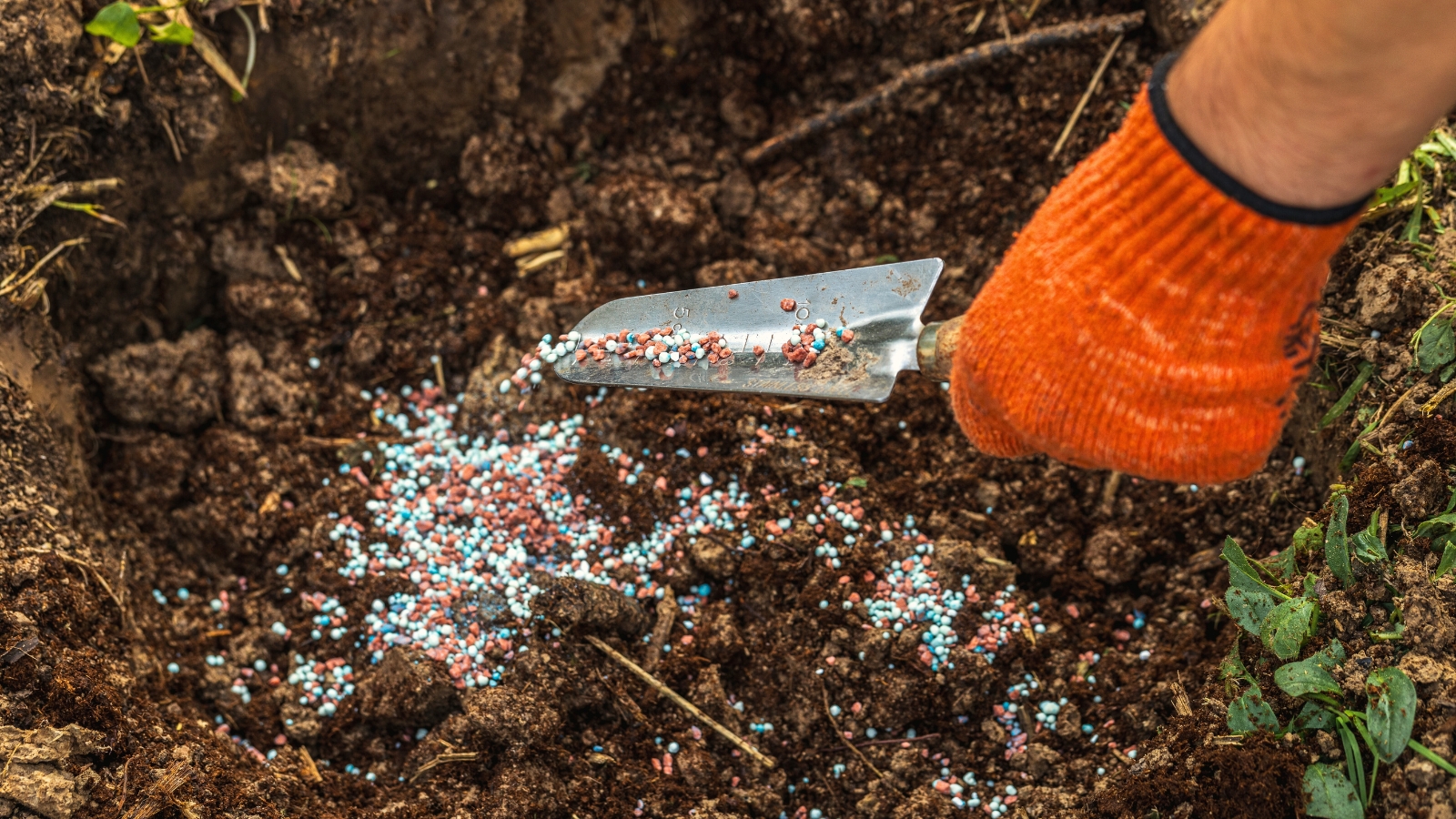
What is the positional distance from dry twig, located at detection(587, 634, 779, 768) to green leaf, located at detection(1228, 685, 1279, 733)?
37.3 inches

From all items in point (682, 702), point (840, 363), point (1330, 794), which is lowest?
point (682, 702)

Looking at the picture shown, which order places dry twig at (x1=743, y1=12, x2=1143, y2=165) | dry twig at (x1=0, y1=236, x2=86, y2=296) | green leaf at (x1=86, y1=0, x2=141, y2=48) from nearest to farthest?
dry twig at (x1=0, y1=236, x2=86, y2=296)
green leaf at (x1=86, y1=0, x2=141, y2=48)
dry twig at (x1=743, y1=12, x2=1143, y2=165)

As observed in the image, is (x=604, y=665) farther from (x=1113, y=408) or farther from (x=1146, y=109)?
(x=1146, y=109)

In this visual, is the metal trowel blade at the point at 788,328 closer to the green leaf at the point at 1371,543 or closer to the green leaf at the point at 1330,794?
the green leaf at the point at 1371,543

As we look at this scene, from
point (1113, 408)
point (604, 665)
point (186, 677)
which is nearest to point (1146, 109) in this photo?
point (1113, 408)

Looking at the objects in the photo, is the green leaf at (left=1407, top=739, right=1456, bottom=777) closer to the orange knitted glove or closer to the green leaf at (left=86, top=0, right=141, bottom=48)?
the orange knitted glove

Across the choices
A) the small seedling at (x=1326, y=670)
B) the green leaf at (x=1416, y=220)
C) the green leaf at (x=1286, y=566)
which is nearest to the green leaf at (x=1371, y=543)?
the small seedling at (x=1326, y=670)

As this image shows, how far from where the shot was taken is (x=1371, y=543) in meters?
1.83

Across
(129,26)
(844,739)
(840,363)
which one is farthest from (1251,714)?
(129,26)

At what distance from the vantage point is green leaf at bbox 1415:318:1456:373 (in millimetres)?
1926

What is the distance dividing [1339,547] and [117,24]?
299 centimetres

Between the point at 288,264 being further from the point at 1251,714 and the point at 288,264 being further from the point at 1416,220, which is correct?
the point at 1416,220

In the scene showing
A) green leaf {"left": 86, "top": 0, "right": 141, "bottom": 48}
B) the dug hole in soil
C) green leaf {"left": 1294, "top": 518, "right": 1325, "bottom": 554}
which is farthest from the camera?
green leaf {"left": 86, "top": 0, "right": 141, "bottom": 48}

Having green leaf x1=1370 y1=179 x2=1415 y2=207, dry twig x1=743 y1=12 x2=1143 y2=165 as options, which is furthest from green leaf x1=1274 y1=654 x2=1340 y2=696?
dry twig x1=743 y1=12 x2=1143 y2=165
